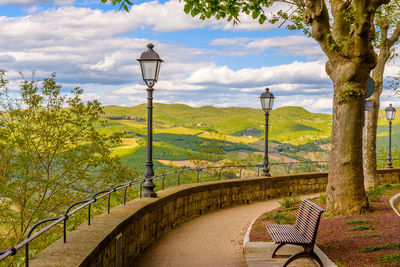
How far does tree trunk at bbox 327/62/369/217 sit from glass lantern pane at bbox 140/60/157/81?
439cm

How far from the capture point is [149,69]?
10.3m

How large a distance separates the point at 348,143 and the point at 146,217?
5.04m

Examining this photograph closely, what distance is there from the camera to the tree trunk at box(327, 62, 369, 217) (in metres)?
10.4

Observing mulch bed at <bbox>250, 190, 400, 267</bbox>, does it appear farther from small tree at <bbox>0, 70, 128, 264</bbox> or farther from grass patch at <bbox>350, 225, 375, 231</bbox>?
small tree at <bbox>0, 70, 128, 264</bbox>

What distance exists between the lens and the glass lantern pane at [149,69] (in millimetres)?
10281

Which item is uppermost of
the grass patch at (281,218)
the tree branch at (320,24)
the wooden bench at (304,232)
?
the tree branch at (320,24)

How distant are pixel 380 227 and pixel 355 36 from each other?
4.32 meters

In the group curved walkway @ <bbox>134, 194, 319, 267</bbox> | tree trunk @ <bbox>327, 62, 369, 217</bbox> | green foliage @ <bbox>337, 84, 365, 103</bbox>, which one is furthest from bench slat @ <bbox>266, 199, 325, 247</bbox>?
green foliage @ <bbox>337, 84, 365, 103</bbox>

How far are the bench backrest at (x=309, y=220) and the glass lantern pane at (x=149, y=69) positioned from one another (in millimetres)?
4636

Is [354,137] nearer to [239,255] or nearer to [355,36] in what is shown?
[355,36]

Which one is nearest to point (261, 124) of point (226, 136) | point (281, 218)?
point (226, 136)

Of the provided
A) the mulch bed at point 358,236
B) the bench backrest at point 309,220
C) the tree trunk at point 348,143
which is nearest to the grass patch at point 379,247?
the mulch bed at point 358,236

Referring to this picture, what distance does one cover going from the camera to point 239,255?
8.46 meters

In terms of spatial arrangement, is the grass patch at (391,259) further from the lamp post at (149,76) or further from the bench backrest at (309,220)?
the lamp post at (149,76)
